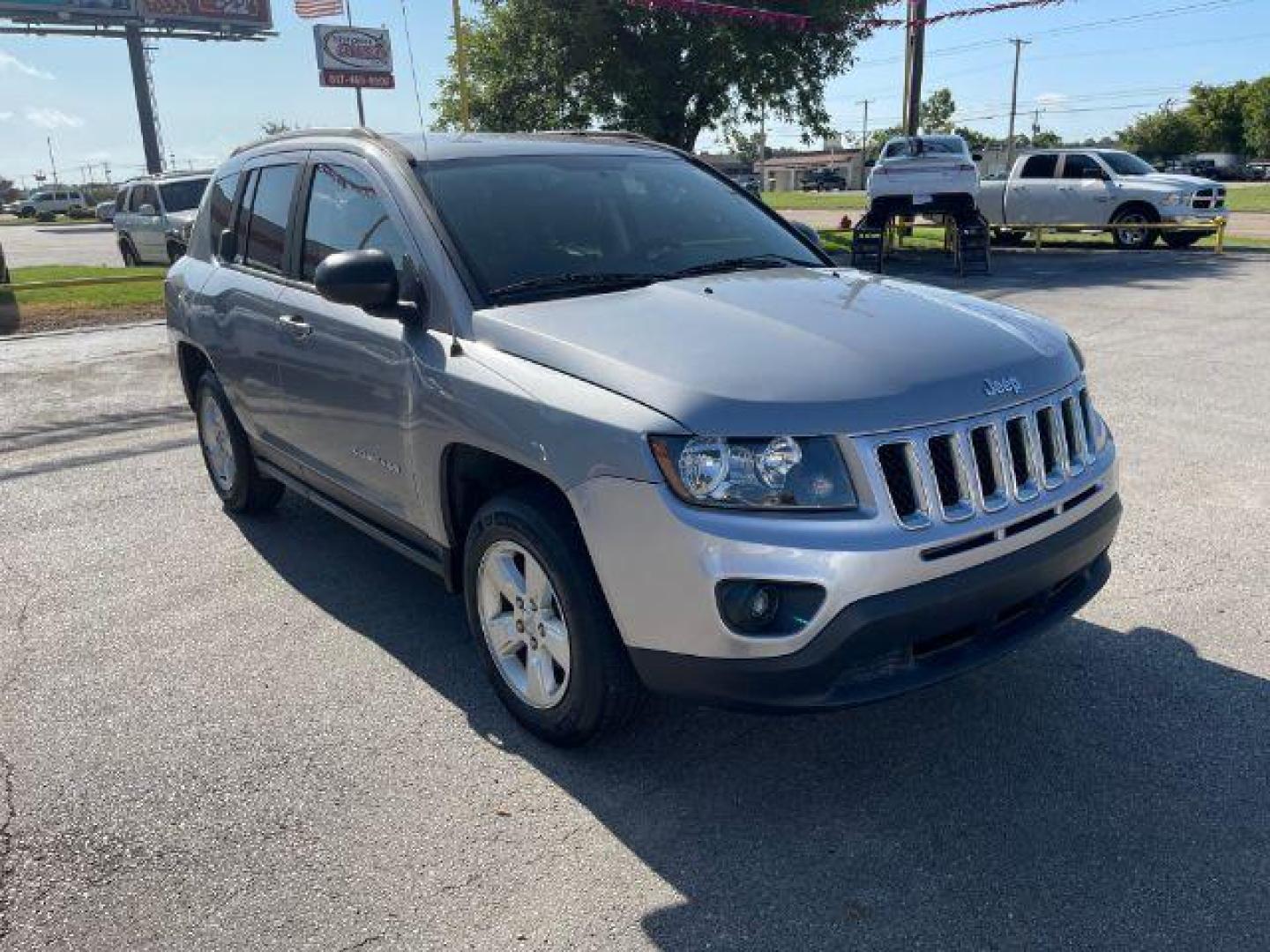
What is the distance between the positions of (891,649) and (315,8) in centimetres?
2565

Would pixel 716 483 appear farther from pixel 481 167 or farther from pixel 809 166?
pixel 809 166

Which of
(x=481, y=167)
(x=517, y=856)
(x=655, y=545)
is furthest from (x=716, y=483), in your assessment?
(x=481, y=167)

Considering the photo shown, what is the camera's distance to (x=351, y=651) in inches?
158

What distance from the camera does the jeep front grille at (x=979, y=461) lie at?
2631 millimetres

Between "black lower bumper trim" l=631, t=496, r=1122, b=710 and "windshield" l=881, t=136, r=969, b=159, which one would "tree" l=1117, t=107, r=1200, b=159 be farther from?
"black lower bumper trim" l=631, t=496, r=1122, b=710

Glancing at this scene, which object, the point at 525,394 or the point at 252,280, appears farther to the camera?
the point at 252,280

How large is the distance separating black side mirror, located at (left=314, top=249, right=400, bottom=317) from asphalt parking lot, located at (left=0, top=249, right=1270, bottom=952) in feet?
4.60

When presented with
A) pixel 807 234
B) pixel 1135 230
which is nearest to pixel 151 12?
pixel 1135 230

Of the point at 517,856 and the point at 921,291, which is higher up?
the point at 921,291

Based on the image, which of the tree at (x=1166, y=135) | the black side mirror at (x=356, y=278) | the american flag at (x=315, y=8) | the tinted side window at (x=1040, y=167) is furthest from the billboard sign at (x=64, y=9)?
the tree at (x=1166, y=135)

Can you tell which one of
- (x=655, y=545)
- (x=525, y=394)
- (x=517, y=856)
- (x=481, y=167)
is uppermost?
(x=481, y=167)

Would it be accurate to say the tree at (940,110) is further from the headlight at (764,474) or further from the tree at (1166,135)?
the headlight at (764,474)

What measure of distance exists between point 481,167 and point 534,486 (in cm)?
141

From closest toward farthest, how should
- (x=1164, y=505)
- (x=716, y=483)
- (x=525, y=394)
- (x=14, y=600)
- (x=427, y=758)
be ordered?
1. (x=716, y=483)
2. (x=525, y=394)
3. (x=427, y=758)
4. (x=14, y=600)
5. (x=1164, y=505)
